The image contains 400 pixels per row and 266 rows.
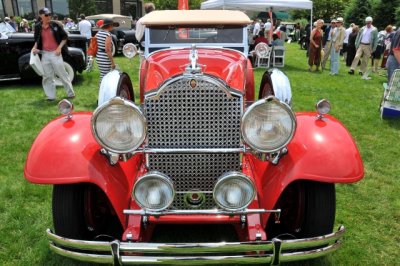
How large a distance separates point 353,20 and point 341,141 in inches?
931

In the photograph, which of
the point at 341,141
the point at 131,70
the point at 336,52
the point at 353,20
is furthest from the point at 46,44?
the point at 353,20

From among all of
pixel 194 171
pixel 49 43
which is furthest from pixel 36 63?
pixel 194 171

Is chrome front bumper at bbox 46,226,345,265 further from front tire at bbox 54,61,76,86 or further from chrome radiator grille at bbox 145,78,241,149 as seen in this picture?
front tire at bbox 54,61,76,86

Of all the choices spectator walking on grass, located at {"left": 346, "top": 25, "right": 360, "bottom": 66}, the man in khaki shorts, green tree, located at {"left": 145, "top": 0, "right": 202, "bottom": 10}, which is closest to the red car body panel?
the man in khaki shorts

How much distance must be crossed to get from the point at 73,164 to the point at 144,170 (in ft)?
1.61

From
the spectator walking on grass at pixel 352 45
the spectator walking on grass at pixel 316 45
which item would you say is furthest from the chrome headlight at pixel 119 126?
the spectator walking on grass at pixel 352 45

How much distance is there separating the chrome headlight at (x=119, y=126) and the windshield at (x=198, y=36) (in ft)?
5.70

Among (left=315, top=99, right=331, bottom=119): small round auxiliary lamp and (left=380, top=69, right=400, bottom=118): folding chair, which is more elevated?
(left=315, top=99, right=331, bottom=119): small round auxiliary lamp

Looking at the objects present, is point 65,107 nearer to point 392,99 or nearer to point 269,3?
point 392,99

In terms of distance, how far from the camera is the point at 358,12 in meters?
23.5

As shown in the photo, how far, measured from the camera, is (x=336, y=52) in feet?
36.7

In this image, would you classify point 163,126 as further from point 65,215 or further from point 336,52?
point 336,52

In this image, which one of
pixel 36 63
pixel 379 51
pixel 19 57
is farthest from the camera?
pixel 379 51

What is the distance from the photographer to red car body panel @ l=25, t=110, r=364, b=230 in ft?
8.27
